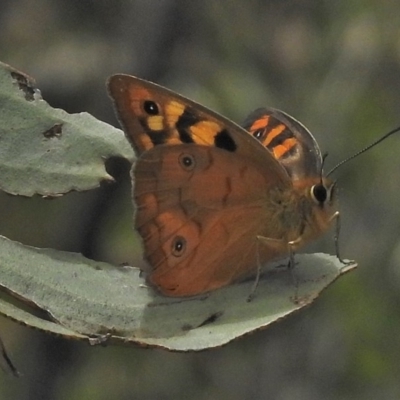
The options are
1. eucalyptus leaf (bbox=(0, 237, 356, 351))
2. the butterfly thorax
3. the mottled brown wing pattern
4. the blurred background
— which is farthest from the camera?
the blurred background

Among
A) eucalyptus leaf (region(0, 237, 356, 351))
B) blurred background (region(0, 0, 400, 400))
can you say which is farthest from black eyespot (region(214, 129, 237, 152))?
blurred background (region(0, 0, 400, 400))

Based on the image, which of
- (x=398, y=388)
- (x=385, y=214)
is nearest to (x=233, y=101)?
(x=385, y=214)

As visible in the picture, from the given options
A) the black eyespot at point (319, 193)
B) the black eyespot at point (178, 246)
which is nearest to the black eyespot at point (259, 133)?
the black eyespot at point (319, 193)

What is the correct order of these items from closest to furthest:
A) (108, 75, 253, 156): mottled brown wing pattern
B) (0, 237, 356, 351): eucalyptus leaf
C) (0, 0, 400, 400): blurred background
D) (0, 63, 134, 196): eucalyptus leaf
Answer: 1. (0, 237, 356, 351): eucalyptus leaf
2. (0, 63, 134, 196): eucalyptus leaf
3. (108, 75, 253, 156): mottled brown wing pattern
4. (0, 0, 400, 400): blurred background

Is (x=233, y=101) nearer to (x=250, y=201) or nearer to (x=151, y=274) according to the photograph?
(x=250, y=201)

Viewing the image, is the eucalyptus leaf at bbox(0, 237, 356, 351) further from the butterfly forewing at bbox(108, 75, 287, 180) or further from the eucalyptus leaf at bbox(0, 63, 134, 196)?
the butterfly forewing at bbox(108, 75, 287, 180)

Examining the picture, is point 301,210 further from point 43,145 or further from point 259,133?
point 43,145

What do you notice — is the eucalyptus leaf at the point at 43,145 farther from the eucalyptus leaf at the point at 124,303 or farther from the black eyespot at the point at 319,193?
the black eyespot at the point at 319,193

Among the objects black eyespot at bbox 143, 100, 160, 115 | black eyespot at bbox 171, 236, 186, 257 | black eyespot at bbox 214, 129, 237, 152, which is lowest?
black eyespot at bbox 171, 236, 186, 257

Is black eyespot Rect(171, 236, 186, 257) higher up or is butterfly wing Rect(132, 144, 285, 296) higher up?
butterfly wing Rect(132, 144, 285, 296)
